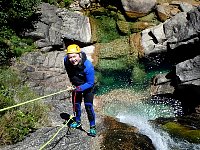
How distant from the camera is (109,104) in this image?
575 inches

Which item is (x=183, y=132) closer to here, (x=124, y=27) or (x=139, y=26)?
(x=139, y=26)

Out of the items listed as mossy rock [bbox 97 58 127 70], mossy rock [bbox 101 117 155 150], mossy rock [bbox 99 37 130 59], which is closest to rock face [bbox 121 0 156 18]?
mossy rock [bbox 99 37 130 59]

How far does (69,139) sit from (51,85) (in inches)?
209

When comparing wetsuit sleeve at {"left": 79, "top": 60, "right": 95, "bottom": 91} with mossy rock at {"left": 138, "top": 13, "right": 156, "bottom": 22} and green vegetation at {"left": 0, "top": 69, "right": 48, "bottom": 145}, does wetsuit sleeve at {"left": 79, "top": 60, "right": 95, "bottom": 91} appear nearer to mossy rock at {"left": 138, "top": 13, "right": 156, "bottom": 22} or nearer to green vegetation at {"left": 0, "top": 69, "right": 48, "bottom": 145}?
green vegetation at {"left": 0, "top": 69, "right": 48, "bottom": 145}

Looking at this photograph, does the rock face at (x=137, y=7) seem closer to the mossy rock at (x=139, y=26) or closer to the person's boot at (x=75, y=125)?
the mossy rock at (x=139, y=26)

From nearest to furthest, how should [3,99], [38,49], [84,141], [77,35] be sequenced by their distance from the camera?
[84,141]
[3,99]
[38,49]
[77,35]

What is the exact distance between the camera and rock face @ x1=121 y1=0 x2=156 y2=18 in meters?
17.9

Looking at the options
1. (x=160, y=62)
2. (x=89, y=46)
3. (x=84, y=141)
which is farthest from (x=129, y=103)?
(x=84, y=141)

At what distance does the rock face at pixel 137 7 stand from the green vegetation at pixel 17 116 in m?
8.59

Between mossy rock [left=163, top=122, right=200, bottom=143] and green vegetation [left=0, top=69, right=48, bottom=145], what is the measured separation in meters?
4.24

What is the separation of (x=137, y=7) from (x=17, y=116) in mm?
11012

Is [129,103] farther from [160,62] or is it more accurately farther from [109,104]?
[160,62]

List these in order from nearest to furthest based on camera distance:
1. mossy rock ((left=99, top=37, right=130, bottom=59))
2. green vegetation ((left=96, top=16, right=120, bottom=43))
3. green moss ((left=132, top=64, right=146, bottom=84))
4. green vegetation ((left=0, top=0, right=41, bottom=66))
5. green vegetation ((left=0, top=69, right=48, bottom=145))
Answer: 1. green vegetation ((left=0, top=69, right=48, bottom=145))
2. green vegetation ((left=0, top=0, right=41, bottom=66))
3. green moss ((left=132, top=64, right=146, bottom=84))
4. mossy rock ((left=99, top=37, right=130, bottom=59))
5. green vegetation ((left=96, top=16, right=120, bottom=43))

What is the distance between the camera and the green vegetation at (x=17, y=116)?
8.48 metres
